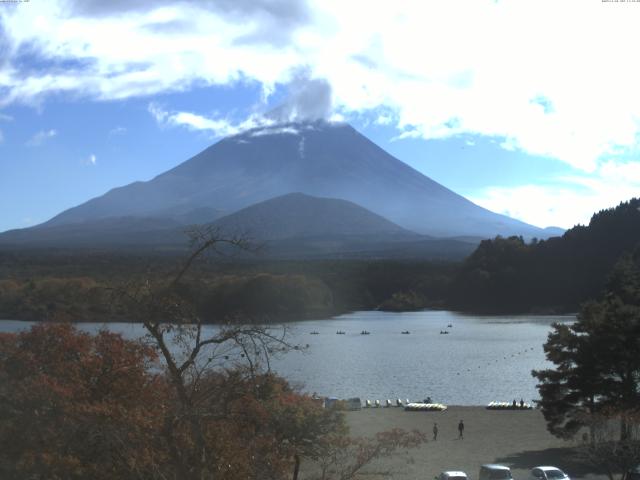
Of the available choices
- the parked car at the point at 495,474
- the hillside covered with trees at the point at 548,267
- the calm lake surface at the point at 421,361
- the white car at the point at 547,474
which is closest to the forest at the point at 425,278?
the hillside covered with trees at the point at 548,267

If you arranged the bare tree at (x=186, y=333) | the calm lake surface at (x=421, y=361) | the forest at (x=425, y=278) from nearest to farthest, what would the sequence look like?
the bare tree at (x=186, y=333)
the calm lake surface at (x=421, y=361)
the forest at (x=425, y=278)

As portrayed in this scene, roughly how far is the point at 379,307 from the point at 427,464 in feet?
223

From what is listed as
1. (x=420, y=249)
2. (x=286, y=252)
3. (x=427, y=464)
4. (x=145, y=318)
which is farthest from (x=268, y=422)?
(x=420, y=249)

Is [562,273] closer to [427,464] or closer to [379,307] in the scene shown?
[379,307]

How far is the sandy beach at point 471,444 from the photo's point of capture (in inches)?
537

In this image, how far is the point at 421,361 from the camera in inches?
1421

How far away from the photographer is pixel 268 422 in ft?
29.3

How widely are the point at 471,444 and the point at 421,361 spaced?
1949 cm

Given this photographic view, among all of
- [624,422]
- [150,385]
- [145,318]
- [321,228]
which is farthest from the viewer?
[321,228]

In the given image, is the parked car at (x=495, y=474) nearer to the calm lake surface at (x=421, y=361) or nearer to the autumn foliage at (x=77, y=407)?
the calm lake surface at (x=421, y=361)

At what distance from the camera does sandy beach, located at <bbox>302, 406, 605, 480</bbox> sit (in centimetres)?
1364

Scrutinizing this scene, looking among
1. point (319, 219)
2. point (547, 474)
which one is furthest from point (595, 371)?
point (319, 219)

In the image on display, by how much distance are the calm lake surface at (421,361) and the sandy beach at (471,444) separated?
286 cm

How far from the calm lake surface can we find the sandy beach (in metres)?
2.86
